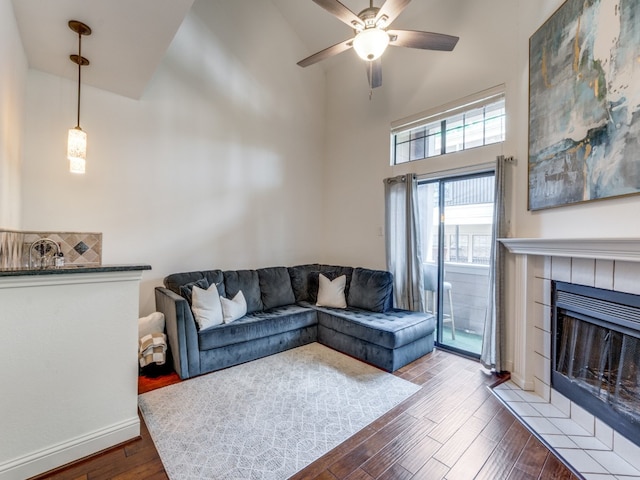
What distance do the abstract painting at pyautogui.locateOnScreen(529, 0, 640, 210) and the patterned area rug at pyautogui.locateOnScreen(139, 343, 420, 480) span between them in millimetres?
2071

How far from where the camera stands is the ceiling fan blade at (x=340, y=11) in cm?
205

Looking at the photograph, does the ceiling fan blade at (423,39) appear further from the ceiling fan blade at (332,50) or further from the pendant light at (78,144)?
the pendant light at (78,144)

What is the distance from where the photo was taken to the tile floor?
166 cm

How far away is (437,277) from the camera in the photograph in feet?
12.0

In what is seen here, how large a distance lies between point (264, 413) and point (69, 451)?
3.74 ft

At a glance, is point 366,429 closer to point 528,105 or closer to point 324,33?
point 528,105

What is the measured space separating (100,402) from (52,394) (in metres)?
0.25

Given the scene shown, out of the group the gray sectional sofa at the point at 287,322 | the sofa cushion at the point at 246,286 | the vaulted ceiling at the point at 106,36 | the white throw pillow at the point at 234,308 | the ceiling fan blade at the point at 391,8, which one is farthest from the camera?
the sofa cushion at the point at 246,286

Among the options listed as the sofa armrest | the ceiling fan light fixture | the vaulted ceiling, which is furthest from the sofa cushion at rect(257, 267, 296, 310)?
the ceiling fan light fixture

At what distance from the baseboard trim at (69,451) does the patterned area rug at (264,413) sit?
18cm

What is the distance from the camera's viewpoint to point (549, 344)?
240 cm

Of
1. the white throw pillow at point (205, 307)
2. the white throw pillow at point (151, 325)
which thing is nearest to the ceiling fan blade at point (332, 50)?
the white throw pillow at point (205, 307)

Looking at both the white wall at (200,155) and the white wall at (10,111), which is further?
the white wall at (200,155)

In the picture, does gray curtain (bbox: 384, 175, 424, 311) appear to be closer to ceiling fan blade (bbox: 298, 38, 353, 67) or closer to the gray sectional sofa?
the gray sectional sofa
